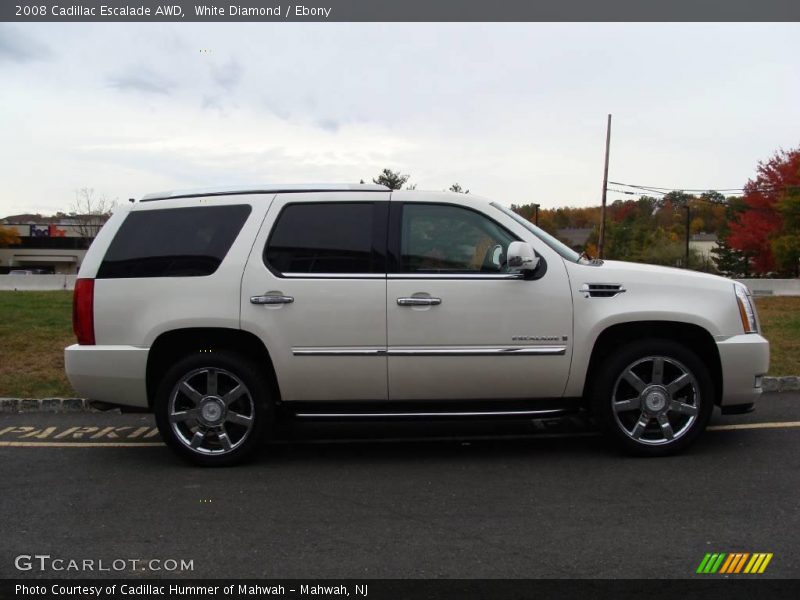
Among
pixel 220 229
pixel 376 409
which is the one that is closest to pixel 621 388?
pixel 376 409

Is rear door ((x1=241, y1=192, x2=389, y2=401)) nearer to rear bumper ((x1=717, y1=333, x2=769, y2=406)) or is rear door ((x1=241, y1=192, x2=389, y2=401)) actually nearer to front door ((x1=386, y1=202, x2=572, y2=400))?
front door ((x1=386, y1=202, x2=572, y2=400))

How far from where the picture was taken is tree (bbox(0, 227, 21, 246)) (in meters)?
78.1

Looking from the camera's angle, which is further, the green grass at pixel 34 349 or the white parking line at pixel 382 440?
the green grass at pixel 34 349

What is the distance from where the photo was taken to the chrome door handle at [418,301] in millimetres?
5258

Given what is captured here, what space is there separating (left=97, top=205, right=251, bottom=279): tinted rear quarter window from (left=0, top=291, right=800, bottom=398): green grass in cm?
306

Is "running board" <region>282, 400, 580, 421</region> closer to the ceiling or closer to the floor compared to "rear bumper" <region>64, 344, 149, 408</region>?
closer to the floor

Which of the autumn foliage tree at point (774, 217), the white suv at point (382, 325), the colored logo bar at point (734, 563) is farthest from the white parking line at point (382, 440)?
the autumn foliage tree at point (774, 217)

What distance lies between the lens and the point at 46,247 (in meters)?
87.8

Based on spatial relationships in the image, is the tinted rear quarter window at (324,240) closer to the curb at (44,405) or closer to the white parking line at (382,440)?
the white parking line at (382,440)

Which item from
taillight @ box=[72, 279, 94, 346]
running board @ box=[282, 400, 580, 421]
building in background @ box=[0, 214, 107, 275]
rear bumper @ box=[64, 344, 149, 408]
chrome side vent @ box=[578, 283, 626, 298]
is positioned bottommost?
building in background @ box=[0, 214, 107, 275]

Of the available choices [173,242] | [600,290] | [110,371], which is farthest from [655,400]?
[110,371]

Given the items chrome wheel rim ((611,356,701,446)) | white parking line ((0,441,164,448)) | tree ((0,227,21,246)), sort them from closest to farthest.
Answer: chrome wheel rim ((611,356,701,446)), white parking line ((0,441,164,448)), tree ((0,227,21,246))

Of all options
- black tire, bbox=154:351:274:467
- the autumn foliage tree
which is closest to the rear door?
black tire, bbox=154:351:274:467

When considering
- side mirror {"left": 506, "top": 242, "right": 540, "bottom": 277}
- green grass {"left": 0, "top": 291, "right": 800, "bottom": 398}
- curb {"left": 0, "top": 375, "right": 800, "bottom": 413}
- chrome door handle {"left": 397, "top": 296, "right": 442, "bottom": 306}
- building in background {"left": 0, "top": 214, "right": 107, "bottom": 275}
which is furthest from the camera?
building in background {"left": 0, "top": 214, "right": 107, "bottom": 275}
